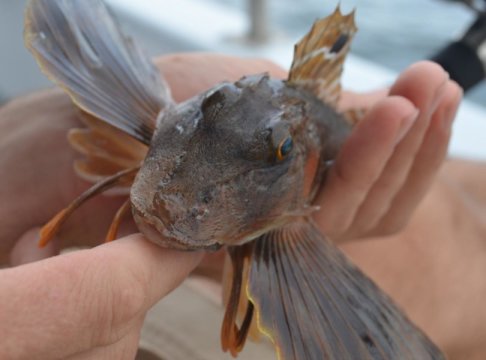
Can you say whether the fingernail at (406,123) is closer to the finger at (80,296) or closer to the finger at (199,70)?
the finger at (199,70)

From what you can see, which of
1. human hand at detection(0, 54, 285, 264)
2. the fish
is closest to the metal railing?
human hand at detection(0, 54, 285, 264)

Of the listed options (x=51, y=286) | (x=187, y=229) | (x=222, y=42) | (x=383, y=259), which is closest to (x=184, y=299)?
(x=383, y=259)

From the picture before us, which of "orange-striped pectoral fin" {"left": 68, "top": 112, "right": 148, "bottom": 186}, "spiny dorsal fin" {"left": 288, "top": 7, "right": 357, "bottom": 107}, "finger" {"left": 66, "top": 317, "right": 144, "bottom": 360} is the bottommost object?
"finger" {"left": 66, "top": 317, "right": 144, "bottom": 360}

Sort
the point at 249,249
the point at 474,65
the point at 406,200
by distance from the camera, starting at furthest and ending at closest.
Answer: the point at 474,65 < the point at 406,200 < the point at 249,249

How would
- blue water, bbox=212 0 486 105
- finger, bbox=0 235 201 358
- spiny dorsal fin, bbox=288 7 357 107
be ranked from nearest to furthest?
finger, bbox=0 235 201 358 < spiny dorsal fin, bbox=288 7 357 107 < blue water, bbox=212 0 486 105

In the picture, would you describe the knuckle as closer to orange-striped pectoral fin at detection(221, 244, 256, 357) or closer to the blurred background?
orange-striped pectoral fin at detection(221, 244, 256, 357)

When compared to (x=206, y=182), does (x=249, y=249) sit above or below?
below

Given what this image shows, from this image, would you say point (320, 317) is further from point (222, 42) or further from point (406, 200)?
point (222, 42)
